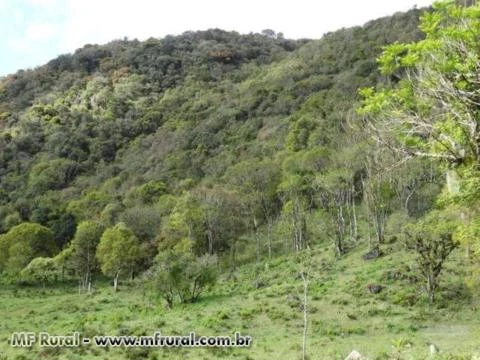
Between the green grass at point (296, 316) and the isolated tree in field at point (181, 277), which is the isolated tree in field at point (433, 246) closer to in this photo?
the green grass at point (296, 316)

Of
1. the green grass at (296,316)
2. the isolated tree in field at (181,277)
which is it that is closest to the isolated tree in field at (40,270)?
the green grass at (296,316)

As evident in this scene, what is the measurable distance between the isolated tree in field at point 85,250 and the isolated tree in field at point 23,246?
6.51 m

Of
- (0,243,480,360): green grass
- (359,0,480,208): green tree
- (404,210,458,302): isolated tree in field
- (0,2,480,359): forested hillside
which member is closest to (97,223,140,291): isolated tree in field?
(0,2,480,359): forested hillside

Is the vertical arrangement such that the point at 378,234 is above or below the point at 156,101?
below

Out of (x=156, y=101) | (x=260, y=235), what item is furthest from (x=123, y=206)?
(x=156, y=101)

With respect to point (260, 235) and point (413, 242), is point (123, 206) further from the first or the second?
point (413, 242)

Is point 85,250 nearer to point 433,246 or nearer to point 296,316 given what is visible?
point 296,316

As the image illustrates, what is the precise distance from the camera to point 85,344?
1147 inches

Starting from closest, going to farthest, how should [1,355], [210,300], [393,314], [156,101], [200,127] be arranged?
[1,355] < [393,314] < [210,300] < [200,127] < [156,101]

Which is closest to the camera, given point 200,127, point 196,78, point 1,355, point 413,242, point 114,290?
point 1,355

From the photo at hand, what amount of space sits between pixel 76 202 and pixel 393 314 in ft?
223

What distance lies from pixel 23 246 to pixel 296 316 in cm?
4566

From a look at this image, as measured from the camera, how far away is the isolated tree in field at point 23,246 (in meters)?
65.4

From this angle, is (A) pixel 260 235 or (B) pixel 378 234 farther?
(A) pixel 260 235
